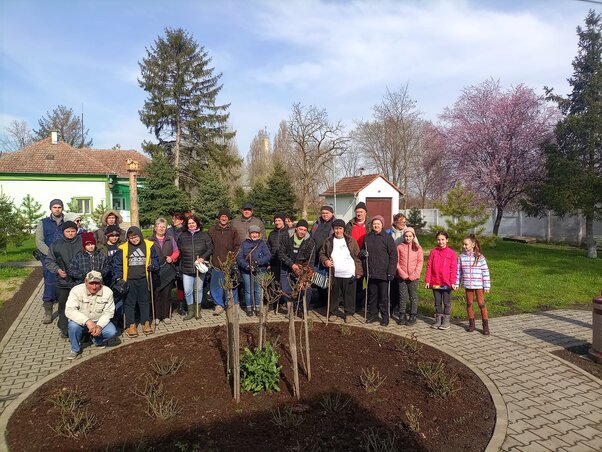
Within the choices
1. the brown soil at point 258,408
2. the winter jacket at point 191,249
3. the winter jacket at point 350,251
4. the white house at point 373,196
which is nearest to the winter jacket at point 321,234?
the winter jacket at point 350,251

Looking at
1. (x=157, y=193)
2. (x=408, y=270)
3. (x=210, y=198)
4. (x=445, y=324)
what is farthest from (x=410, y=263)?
(x=157, y=193)

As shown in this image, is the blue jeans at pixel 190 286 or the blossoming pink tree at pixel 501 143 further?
the blossoming pink tree at pixel 501 143

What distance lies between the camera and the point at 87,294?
5.64m

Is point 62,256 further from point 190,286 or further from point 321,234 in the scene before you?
point 321,234

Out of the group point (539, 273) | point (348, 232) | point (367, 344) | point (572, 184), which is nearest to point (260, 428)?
point (367, 344)

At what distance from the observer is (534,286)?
Answer: 10.1 m

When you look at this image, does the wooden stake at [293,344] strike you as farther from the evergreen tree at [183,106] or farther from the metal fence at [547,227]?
the evergreen tree at [183,106]

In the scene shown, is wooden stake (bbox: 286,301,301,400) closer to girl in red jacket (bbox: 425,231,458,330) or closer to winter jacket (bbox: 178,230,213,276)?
girl in red jacket (bbox: 425,231,458,330)

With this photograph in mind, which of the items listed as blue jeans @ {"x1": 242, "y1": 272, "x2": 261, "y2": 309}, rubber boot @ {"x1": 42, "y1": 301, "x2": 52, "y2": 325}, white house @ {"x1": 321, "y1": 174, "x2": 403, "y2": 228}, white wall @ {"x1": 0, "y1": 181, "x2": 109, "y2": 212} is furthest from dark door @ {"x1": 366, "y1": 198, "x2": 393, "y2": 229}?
rubber boot @ {"x1": 42, "y1": 301, "x2": 52, "y2": 325}

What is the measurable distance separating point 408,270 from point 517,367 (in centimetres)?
213

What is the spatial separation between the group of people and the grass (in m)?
1.36

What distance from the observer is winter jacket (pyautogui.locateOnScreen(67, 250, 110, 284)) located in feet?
19.5

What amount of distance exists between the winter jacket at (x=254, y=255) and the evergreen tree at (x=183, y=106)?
25.3m

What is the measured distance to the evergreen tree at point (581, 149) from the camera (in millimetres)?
16422
